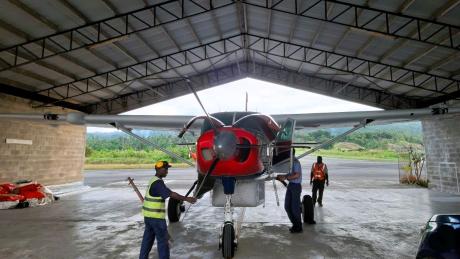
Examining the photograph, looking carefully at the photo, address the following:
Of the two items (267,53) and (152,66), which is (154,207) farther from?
(267,53)

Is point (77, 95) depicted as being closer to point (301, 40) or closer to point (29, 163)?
point (29, 163)

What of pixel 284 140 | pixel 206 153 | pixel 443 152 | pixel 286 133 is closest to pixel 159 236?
pixel 206 153

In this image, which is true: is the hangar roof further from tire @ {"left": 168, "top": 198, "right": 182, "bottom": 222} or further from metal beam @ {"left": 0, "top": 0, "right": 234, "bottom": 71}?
tire @ {"left": 168, "top": 198, "right": 182, "bottom": 222}

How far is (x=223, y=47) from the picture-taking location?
48.9 feet

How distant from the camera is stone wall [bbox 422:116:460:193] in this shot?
12938 millimetres

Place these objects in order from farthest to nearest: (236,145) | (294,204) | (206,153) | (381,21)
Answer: (381,21) < (294,204) < (206,153) < (236,145)

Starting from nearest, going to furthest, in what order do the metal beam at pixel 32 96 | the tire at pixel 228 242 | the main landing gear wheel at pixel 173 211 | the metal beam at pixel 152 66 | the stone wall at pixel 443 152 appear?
1. the tire at pixel 228 242
2. the main landing gear wheel at pixel 173 211
3. the metal beam at pixel 32 96
4. the stone wall at pixel 443 152
5. the metal beam at pixel 152 66

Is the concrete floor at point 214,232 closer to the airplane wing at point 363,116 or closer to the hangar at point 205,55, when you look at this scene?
the airplane wing at point 363,116

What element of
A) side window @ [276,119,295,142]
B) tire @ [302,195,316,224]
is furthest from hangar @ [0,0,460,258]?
Result: side window @ [276,119,295,142]

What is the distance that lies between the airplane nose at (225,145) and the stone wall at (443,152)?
1334cm

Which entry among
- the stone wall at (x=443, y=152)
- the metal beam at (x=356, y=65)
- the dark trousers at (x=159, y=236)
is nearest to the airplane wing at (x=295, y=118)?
the dark trousers at (x=159, y=236)

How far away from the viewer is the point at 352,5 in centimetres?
→ 896

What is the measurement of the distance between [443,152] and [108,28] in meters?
15.8

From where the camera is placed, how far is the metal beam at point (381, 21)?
889cm
